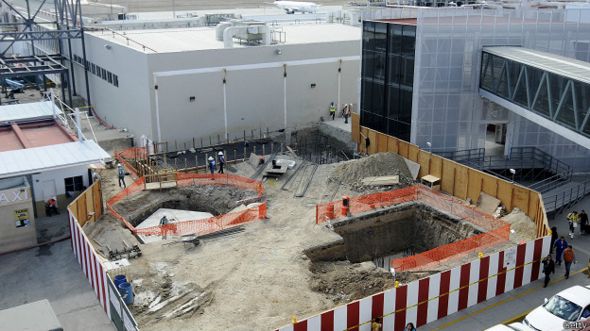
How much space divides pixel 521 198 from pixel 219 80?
66.6 feet

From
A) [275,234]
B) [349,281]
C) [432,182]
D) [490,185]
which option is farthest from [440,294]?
[432,182]

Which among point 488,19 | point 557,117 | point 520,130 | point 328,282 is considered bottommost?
point 328,282

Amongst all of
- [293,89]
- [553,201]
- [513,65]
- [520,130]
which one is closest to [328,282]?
[553,201]

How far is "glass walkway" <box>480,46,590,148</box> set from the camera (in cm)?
2348

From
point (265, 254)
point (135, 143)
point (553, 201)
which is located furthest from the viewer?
point (135, 143)

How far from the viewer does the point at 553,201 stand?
1096 inches

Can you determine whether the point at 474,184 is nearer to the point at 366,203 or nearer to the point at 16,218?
the point at 366,203

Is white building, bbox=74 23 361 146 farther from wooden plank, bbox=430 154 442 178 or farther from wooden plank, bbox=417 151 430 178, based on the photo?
wooden plank, bbox=430 154 442 178

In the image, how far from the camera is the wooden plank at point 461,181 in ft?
95.3

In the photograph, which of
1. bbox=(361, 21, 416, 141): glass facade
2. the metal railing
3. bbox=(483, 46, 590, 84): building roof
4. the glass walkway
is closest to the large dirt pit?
bbox=(361, 21, 416, 141): glass facade

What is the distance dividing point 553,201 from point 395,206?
7148 mm

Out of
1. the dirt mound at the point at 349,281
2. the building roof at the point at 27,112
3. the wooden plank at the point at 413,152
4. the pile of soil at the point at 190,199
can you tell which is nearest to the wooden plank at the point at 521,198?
the wooden plank at the point at 413,152

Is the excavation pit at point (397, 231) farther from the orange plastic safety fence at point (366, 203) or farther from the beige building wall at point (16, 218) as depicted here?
the beige building wall at point (16, 218)

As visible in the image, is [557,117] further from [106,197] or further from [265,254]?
[106,197]
